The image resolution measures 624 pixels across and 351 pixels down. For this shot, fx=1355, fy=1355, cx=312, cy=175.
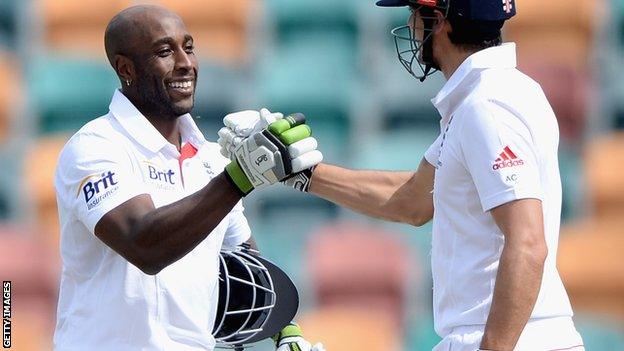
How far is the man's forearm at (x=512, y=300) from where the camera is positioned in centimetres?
242

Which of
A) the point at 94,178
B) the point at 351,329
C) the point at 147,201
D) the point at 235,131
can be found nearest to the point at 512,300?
the point at 147,201

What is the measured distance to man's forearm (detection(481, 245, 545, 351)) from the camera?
2416mm

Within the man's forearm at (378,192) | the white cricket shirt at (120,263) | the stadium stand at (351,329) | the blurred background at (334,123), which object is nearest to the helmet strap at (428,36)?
the man's forearm at (378,192)

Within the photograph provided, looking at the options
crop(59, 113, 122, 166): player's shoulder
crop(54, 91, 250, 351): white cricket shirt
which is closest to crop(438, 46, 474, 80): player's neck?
crop(54, 91, 250, 351): white cricket shirt

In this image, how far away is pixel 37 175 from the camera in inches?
218

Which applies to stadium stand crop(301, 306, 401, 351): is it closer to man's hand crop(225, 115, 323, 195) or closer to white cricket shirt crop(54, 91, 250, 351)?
white cricket shirt crop(54, 91, 250, 351)

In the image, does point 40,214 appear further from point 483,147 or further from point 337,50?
point 483,147

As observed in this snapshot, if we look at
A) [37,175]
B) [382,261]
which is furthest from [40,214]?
[382,261]

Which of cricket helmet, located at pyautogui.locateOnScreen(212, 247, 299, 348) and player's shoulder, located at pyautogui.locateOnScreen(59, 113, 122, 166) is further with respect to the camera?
cricket helmet, located at pyautogui.locateOnScreen(212, 247, 299, 348)

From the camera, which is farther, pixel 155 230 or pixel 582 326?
pixel 582 326

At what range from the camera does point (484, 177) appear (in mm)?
2502

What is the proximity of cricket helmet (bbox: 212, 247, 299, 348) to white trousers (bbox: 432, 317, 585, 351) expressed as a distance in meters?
0.59

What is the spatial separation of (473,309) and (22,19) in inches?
153

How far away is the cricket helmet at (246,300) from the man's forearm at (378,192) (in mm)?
318
